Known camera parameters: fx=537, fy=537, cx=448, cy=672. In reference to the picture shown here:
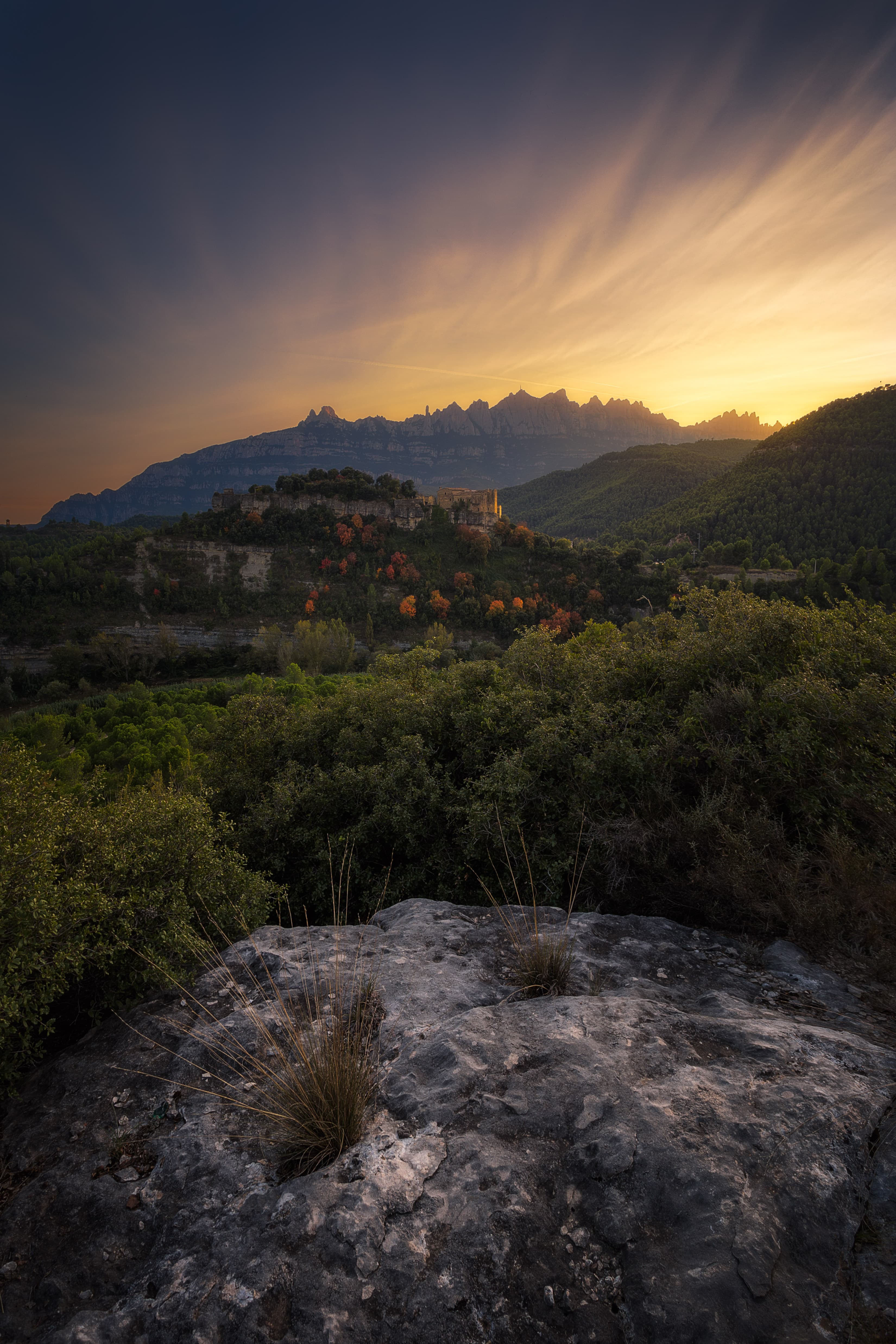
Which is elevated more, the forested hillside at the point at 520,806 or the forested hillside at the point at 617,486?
the forested hillside at the point at 617,486

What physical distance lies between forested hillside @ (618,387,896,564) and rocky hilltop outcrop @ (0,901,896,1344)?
8849 cm

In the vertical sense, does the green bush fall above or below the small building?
below

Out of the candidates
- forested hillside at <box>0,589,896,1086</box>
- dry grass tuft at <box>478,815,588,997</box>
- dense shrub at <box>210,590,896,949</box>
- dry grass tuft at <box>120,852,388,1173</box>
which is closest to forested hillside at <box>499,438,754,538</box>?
dense shrub at <box>210,590,896,949</box>

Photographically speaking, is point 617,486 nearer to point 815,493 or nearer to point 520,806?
point 815,493

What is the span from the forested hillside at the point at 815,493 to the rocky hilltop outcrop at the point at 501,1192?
3484 inches

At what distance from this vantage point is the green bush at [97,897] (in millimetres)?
4066

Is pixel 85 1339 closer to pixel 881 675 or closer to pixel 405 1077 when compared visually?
pixel 405 1077

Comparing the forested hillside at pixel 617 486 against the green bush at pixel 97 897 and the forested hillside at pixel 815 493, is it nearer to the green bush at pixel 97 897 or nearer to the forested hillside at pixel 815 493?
the forested hillside at pixel 815 493

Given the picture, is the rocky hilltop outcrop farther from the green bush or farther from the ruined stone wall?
the ruined stone wall

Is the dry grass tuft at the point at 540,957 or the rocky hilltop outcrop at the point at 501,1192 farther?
the dry grass tuft at the point at 540,957

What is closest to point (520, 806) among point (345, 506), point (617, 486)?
point (345, 506)

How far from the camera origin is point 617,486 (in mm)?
150500

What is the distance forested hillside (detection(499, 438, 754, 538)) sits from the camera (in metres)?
137

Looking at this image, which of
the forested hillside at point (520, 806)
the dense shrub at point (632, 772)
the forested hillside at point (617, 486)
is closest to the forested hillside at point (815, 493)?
the forested hillside at point (617, 486)
